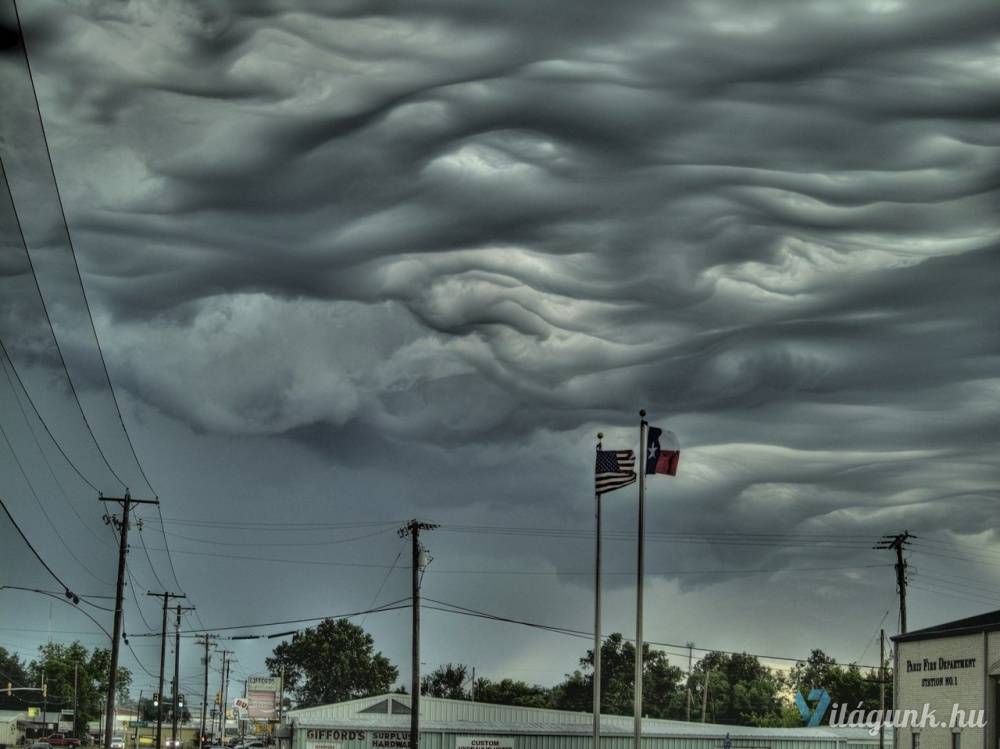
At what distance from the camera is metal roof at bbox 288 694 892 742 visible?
81750mm

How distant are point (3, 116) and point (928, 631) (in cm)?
4162

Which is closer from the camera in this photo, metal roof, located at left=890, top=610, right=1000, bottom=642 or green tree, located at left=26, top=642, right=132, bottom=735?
metal roof, located at left=890, top=610, right=1000, bottom=642

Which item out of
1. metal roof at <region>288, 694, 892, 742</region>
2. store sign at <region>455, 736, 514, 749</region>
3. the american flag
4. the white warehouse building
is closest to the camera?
the american flag

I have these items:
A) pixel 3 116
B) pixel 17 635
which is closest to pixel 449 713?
pixel 17 635

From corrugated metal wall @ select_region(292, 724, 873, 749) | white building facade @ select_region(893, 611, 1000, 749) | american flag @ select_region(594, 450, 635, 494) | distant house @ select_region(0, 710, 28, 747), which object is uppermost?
american flag @ select_region(594, 450, 635, 494)

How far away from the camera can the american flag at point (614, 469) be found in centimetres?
4231

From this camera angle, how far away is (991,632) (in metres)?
48.9

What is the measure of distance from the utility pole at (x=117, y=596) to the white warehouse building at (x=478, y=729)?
13.6m

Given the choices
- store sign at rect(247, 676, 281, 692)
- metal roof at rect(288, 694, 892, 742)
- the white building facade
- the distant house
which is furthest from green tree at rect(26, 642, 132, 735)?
the white building facade

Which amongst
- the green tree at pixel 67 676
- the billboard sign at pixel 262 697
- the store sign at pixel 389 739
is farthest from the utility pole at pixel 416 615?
the green tree at pixel 67 676

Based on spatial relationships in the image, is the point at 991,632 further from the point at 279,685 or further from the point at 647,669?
the point at 647,669

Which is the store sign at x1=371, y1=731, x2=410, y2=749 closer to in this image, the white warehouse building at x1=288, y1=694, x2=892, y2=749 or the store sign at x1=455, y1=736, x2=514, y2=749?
the white warehouse building at x1=288, y1=694, x2=892, y2=749

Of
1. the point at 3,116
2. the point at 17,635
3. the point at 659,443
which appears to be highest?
the point at 3,116

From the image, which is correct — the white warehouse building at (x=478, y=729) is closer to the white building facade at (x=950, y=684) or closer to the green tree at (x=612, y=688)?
the white building facade at (x=950, y=684)
